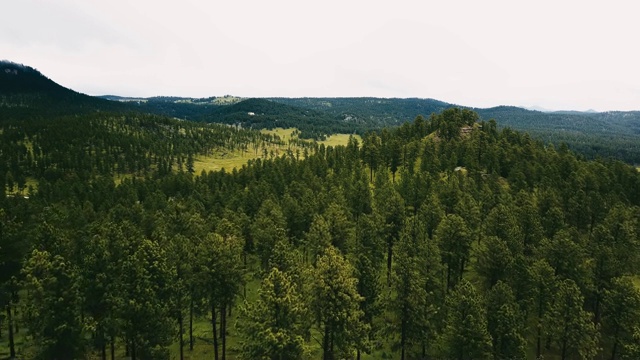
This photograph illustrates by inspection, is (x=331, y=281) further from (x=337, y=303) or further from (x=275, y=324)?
(x=275, y=324)

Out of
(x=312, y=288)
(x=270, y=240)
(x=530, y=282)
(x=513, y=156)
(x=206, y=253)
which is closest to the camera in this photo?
(x=312, y=288)

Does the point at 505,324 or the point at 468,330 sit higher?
the point at 505,324

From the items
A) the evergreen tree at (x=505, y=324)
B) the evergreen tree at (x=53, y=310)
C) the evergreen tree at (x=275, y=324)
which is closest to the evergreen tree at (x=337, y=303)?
the evergreen tree at (x=275, y=324)

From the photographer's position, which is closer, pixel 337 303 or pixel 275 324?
pixel 275 324

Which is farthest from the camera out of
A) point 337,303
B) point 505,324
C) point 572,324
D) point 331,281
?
point 572,324

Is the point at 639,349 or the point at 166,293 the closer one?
the point at 166,293

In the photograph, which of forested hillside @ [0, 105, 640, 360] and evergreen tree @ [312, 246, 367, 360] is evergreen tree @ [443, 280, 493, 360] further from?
evergreen tree @ [312, 246, 367, 360]

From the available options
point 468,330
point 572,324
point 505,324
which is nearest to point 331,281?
point 468,330

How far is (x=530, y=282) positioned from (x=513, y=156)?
8553cm

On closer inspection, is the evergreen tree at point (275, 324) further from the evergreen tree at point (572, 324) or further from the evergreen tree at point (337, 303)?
the evergreen tree at point (572, 324)

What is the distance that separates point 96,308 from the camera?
134ft

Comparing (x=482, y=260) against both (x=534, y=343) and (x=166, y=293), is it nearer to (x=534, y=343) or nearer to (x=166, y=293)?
(x=534, y=343)

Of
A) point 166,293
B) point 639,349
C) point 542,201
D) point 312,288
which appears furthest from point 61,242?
point 542,201

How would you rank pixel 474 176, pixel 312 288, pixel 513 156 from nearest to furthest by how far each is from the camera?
pixel 312 288
pixel 474 176
pixel 513 156
